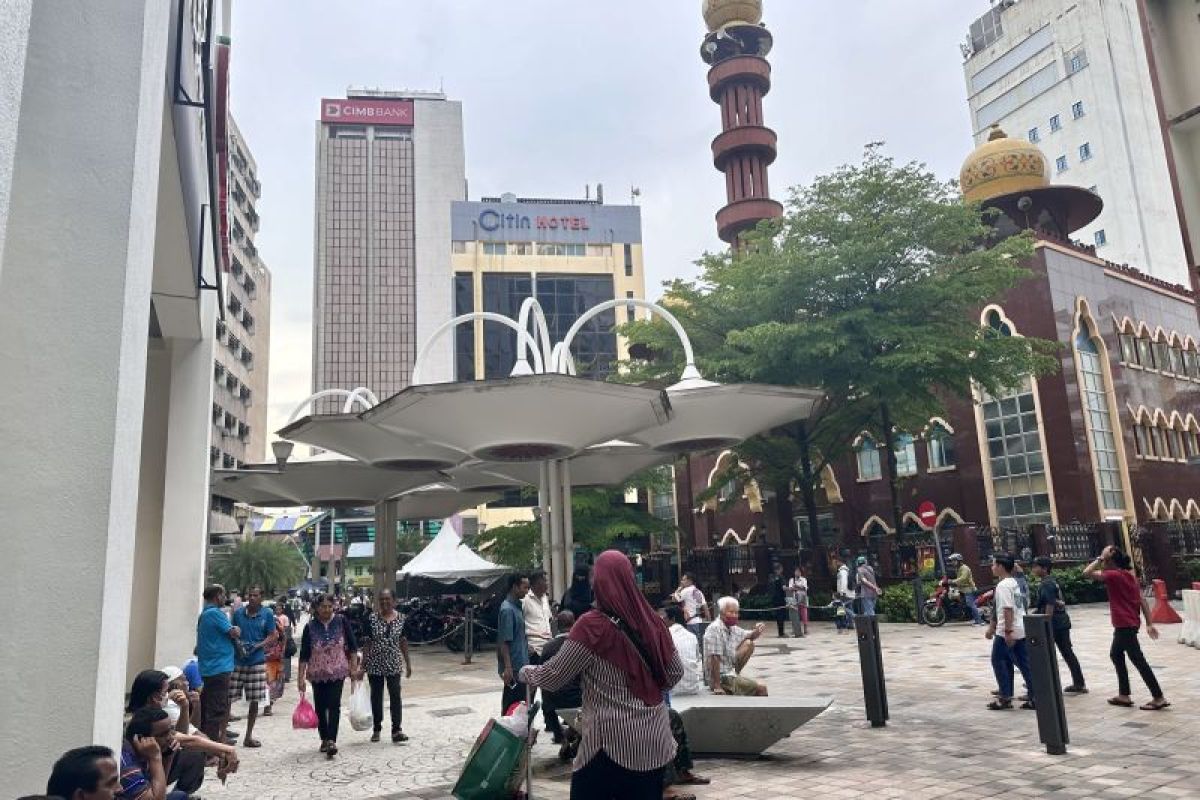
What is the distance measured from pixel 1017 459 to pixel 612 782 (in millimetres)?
29332

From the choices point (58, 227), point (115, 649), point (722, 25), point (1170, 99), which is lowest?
point (115, 649)

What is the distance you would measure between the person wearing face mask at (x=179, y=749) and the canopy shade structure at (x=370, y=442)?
10.5 metres

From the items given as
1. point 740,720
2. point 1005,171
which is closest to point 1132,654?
point 740,720

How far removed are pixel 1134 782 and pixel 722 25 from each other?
160 ft

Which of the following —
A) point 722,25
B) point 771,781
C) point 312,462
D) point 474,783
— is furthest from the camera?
point 722,25

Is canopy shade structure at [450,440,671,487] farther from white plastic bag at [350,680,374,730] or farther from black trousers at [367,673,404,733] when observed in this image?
white plastic bag at [350,680,374,730]

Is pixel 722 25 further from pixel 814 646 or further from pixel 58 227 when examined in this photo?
pixel 58 227

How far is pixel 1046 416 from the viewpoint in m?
29.0

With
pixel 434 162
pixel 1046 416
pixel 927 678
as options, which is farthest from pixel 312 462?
pixel 434 162

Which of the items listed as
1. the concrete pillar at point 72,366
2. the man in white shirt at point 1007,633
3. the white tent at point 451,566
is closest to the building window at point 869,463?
the white tent at point 451,566

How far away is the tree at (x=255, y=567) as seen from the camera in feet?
130

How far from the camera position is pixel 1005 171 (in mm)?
33000

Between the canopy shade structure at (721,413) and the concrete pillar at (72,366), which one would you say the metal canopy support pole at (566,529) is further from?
the concrete pillar at (72,366)

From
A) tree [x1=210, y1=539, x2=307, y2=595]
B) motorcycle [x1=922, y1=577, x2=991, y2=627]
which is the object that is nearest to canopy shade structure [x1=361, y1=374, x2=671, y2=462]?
motorcycle [x1=922, y1=577, x2=991, y2=627]
